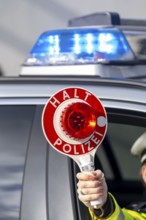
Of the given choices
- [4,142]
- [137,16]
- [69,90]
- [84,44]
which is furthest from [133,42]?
[137,16]

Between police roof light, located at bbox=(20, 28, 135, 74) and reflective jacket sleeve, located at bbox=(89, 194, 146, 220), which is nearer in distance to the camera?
reflective jacket sleeve, located at bbox=(89, 194, 146, 220)

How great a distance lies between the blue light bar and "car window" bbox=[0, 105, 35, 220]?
1.83ft

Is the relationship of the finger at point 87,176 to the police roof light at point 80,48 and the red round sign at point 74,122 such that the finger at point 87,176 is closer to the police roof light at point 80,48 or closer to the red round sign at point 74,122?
the red round sign at point 74,122

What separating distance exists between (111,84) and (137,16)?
11.5 feet

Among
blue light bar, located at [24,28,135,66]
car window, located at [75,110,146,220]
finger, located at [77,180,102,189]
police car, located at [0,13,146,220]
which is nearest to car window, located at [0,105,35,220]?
police car, located at [0,13,146,220]

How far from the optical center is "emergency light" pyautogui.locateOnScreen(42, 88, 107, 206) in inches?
93.2

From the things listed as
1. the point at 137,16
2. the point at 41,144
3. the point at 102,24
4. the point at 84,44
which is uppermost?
the point at 137,16

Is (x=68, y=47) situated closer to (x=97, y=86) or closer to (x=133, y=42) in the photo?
(x=133, y=42)

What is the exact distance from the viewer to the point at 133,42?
3553 millimetres

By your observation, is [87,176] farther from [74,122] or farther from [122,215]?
[122,215]

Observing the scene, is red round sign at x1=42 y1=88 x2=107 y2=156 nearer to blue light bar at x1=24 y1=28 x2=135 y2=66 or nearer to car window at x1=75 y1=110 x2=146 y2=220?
blue light bar at x1=24 y1=28 x2=135 y2=66

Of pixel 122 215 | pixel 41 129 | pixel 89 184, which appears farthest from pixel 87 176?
pixel 41 129

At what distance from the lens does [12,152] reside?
2.83 meters

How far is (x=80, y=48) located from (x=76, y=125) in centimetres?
113
